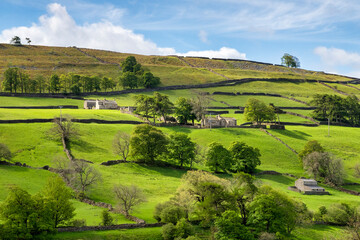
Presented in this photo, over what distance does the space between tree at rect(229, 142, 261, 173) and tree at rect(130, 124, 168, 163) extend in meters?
15.8

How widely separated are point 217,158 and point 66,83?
92685mm

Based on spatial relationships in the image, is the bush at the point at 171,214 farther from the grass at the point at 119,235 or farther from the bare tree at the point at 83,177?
the bare tree at the point at 83,177

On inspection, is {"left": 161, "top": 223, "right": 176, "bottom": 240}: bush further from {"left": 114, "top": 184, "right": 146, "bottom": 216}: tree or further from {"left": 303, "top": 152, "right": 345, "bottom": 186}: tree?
{"left": 303, "top": 152, "right": 345, "bottom": 186}: tree

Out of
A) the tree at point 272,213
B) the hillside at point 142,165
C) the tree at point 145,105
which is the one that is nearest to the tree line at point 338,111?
the hillside at point 142,165

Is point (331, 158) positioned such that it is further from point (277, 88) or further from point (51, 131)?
Result: point (277, 88)

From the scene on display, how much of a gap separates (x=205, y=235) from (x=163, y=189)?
16027 millimetres

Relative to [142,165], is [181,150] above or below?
above

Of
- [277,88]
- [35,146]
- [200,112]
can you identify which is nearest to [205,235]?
[35,146]

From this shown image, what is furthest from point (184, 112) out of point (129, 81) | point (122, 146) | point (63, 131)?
point (129, 81)

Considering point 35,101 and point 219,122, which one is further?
point 35,101

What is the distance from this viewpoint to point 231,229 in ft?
150

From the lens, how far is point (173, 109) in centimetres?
12381

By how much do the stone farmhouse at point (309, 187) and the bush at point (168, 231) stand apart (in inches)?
1427

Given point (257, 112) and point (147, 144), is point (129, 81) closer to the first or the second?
point (257, 112)
